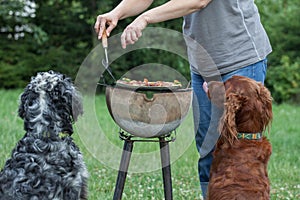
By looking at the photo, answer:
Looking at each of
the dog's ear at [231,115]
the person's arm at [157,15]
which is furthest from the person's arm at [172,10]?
the dog's ear at [231,115]

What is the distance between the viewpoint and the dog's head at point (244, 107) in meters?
3.91

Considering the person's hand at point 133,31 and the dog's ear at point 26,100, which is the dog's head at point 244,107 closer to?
the person's hand at point 133,31

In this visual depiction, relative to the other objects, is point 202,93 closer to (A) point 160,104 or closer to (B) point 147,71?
(A) point 160,104

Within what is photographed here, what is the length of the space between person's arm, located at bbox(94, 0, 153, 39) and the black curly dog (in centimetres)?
59

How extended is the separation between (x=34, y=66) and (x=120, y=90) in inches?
393

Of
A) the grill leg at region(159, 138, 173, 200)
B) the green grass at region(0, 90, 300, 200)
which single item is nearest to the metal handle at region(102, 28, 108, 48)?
the grill leg at region(159, 138, 173, 200)

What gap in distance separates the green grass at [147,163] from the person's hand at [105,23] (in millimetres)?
1096

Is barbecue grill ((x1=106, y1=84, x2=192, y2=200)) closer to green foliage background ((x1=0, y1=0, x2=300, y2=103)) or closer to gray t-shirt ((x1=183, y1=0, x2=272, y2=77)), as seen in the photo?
gray t-shirt ((x1=183, y1=0, x2=272, y2=77))

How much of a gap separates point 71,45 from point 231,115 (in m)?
10.8

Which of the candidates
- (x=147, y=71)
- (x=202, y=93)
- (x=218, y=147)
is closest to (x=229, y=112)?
(x=218, y=147)

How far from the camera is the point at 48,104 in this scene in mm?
3676

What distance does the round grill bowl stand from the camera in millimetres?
3893

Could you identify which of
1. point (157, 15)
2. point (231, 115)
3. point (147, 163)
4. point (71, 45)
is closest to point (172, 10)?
point (157, 15)

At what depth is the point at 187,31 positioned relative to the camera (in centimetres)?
446
